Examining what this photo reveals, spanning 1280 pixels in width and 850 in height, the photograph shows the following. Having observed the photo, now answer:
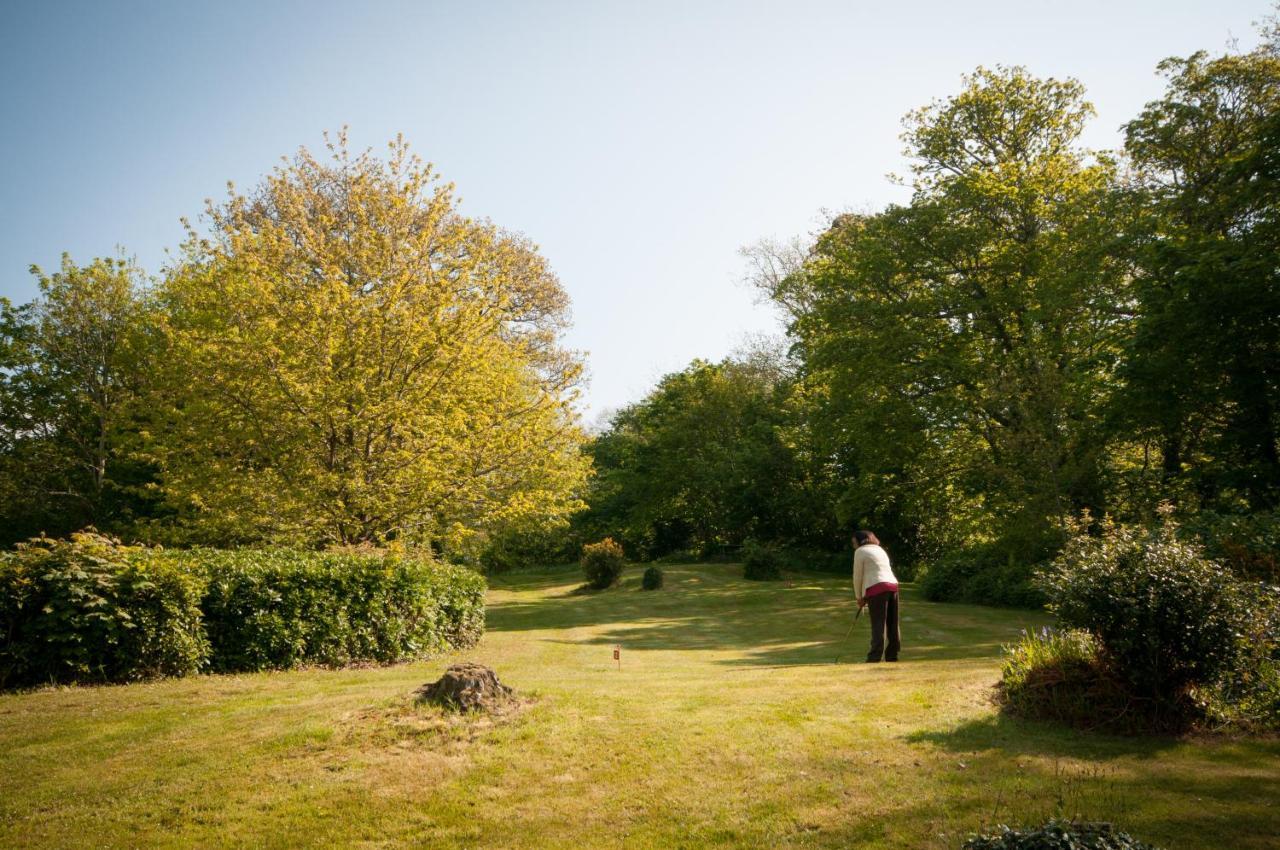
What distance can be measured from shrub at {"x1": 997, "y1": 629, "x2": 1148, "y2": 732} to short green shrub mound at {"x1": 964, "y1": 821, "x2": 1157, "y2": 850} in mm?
3451

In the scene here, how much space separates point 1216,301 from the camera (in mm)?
17094

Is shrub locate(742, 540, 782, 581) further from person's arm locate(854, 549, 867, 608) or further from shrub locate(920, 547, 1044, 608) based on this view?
person's arm locate(854, 549, 867, 608)

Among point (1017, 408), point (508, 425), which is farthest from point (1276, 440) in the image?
point (508, 425)

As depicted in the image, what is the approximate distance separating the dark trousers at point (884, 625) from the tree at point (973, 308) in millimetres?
11087

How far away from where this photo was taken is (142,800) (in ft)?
18.6

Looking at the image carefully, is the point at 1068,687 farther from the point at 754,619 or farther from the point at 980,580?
the point at 980,580

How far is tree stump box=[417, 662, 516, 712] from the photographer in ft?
24.3

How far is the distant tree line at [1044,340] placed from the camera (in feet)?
58.4

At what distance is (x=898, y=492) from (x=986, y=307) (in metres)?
7.37

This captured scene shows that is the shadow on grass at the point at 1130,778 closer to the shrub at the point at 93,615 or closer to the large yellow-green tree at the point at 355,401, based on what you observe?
the shrub at the point at 93,615

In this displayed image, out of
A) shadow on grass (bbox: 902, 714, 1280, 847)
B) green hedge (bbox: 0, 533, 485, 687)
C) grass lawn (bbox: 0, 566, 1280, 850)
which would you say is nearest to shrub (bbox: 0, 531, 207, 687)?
green hedge (bbox: 0, 533, 485, 687)

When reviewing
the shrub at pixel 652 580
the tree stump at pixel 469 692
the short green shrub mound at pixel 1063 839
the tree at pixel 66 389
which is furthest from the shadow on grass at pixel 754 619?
the tree at pixel 66 389


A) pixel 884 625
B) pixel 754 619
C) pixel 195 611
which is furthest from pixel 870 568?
pixel 754 619

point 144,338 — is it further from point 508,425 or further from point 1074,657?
point 1074,657
